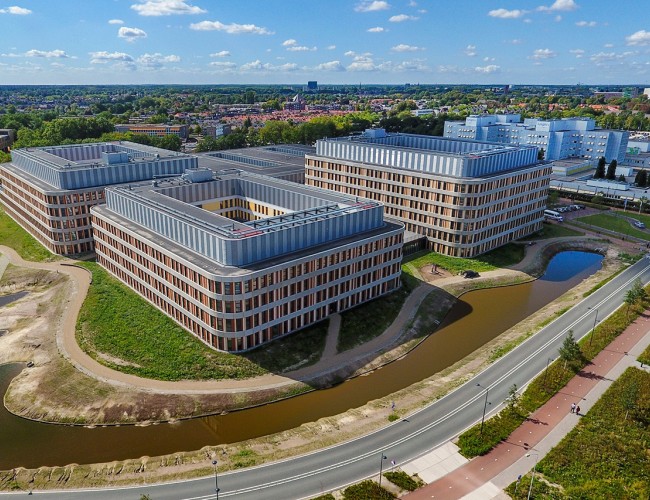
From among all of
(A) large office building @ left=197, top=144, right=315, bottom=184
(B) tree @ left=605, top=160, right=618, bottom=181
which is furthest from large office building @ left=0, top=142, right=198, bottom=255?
(B) tree @ left=605, top=160, right=618, bottom=181

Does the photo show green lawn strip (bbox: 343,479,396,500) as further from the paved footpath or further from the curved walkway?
the curved walkway

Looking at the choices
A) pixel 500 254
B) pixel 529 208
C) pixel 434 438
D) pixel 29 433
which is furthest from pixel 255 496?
pixel 529 208

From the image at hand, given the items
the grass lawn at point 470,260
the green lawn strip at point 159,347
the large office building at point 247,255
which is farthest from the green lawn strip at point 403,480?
the grass lawn at point 470,260

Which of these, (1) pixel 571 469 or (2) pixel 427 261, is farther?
(2) pixel 427 261

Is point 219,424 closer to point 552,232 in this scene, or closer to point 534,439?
point 534,439

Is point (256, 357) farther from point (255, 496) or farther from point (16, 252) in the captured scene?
point (16, 252)

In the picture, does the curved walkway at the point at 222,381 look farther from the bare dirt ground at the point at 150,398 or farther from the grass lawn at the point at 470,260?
the grass lawn at the point at 470,260
